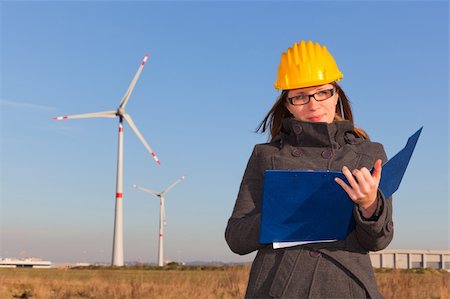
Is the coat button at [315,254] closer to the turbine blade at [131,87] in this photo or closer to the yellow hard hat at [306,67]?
the yellow hard hat at [306,67]

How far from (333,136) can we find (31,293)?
566 inches

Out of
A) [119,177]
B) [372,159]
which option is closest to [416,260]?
[119,177]

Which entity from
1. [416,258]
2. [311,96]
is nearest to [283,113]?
[311,96]

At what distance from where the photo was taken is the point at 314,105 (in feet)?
11.9

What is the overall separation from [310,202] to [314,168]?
1.93ft

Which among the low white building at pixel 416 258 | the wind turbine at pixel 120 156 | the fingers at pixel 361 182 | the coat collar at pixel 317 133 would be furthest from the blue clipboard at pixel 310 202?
the low white building at pixel 416 258

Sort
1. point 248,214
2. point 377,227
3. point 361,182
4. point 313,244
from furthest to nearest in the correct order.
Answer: point 248,214 < point 313,244 < point 377,227 < point 361,182

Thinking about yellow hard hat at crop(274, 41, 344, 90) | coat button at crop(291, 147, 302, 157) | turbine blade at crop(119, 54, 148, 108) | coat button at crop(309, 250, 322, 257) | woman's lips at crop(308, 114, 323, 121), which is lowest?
coat button at crop(309, 250, 322, 257)

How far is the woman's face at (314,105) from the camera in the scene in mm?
3611

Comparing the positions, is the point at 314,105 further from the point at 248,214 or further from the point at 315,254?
the point at 315,254

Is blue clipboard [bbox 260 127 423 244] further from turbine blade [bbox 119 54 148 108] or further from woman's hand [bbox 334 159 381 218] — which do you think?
turbine blade [bbox 119 54 148 108]

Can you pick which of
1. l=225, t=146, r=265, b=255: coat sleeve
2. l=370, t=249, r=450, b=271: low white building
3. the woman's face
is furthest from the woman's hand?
l=370, t=249, r=450, b=271: low white building

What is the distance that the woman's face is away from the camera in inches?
142

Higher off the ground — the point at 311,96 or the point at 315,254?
the point at 311,96
